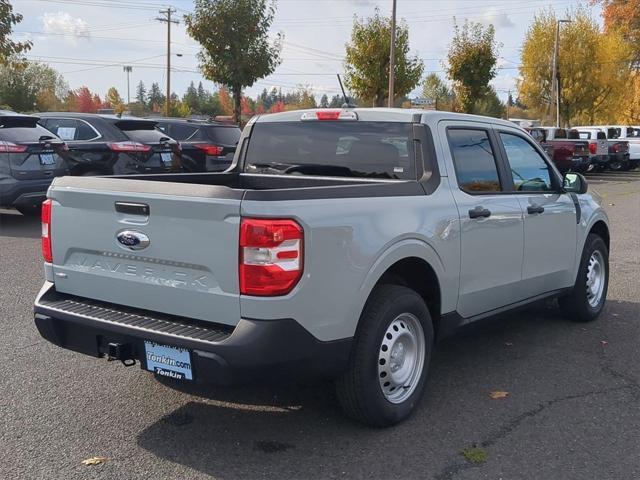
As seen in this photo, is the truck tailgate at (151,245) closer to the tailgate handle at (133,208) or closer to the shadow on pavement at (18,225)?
the tailgate handle at (133,208)

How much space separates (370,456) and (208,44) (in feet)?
72.4

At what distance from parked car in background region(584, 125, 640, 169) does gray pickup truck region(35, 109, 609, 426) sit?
2929 cm

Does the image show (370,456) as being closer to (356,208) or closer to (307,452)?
(307,452)

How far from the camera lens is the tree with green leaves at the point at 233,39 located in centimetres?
2355

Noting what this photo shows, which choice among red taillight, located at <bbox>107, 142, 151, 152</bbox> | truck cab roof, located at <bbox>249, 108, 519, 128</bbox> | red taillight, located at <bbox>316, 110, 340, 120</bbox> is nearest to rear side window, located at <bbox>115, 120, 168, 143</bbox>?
red taillight, located at <bbox>107, 142, 151, 152</bbox>

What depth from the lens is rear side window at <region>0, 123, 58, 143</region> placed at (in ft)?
34.8

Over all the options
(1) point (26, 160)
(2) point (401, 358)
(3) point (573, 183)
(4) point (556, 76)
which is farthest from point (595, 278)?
(4) point (556, 76)

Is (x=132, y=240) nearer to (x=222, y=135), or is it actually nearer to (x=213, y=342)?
(x=213, y=342)

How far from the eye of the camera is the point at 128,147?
12258 mm

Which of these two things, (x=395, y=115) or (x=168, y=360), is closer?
(x=168, y=360)

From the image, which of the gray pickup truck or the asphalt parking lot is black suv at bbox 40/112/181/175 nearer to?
the asphalt parking lot

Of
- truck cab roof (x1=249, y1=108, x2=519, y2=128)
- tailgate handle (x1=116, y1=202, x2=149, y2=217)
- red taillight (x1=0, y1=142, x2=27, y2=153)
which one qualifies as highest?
truck cab roof (x1=249, y1=108, x2=519, y2=128)

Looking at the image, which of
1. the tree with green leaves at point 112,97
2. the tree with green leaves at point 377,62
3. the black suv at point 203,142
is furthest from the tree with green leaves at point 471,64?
the tree with green leaves at point 112,97

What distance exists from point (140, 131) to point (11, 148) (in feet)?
9.61
